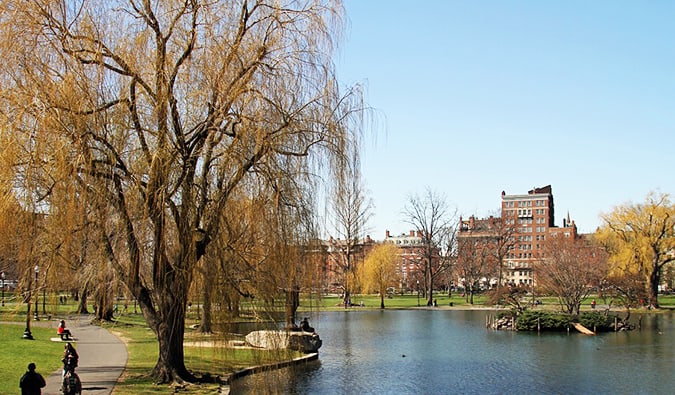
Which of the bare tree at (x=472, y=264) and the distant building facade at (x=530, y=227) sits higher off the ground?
the distant building facade at (x=530, y=227)

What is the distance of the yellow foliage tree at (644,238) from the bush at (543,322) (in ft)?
Result: 74.0

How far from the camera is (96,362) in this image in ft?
65.2

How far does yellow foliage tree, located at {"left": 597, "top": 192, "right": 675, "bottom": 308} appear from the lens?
57312 millimetres

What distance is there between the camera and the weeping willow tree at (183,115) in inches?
499

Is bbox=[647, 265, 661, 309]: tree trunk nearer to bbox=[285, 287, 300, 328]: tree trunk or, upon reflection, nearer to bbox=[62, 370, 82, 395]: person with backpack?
bbox=[285, 287, 300, 328]: tree trunk

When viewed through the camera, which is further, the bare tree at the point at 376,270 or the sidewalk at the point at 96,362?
the bare tree at the point at 376,270

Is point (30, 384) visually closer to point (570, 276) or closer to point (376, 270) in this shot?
point (570, 276)

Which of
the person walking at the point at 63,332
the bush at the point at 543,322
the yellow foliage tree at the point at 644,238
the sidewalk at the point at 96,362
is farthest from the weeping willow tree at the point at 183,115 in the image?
the yellow foliage tree at the point at 644,238

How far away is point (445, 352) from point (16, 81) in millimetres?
19764

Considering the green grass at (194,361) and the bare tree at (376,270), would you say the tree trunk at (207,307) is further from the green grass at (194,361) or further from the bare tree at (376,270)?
the bare tree at (376,270)

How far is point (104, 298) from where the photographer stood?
26.7 metres

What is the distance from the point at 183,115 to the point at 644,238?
179ft

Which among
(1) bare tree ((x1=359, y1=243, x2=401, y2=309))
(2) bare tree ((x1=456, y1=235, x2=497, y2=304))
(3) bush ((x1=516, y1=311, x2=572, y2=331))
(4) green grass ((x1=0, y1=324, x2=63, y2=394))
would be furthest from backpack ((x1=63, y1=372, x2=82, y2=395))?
(2) bare tree ((x1=456, y1=235, x2=497, y2=304))

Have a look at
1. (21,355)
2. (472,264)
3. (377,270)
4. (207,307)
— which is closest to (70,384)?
(207,307)
